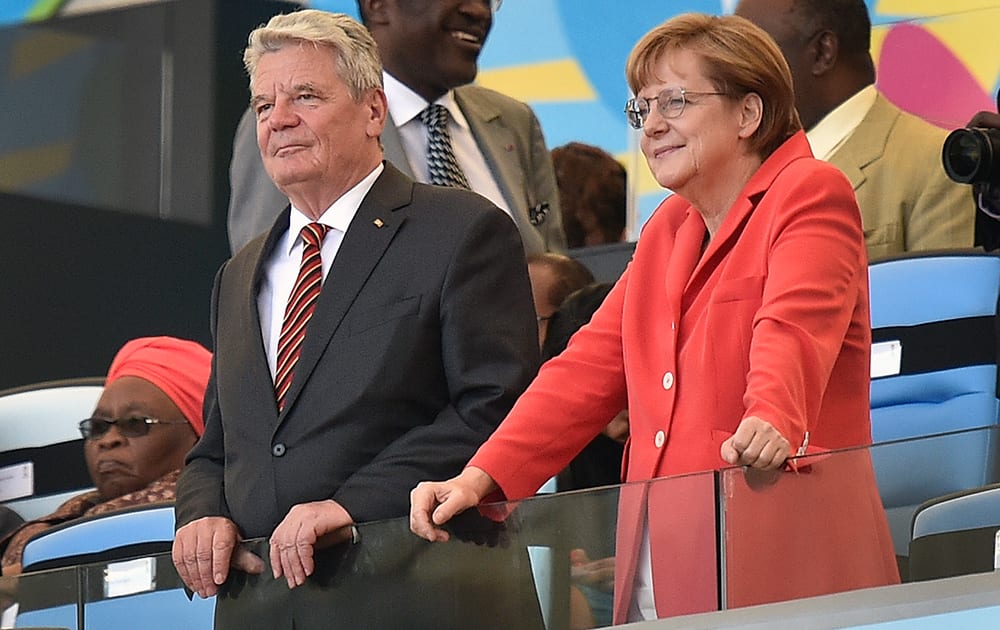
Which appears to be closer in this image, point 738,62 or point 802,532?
Result: point 802,532

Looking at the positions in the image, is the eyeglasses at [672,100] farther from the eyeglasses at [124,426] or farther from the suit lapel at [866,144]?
the eyeglasses at [124,426]

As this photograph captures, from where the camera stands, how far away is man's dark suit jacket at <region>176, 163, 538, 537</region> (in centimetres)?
266

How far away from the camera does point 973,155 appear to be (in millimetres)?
3184

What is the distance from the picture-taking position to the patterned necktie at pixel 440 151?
4086 mm

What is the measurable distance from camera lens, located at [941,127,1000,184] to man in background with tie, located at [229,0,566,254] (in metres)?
1.18

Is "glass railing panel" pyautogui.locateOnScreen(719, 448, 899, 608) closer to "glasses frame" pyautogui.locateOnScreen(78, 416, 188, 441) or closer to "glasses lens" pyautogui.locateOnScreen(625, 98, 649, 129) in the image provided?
"glasses lens" pyautogui.locateOnScreen(625, 98, 649, 129)

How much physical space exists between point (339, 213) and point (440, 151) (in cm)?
128

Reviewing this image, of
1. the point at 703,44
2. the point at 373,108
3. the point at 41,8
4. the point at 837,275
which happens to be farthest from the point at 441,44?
the point at 41,8

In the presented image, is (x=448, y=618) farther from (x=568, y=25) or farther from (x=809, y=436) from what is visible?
(x=568, y=25)

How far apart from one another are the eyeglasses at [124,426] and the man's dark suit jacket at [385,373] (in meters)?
1.34

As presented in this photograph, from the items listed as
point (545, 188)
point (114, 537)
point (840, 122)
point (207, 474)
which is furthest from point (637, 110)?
point (545, 188)

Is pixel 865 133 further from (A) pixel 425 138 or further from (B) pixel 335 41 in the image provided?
(B) pixel 335 41

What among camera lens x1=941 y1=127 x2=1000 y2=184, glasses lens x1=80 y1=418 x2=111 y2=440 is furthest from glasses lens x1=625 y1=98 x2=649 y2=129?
glasses lens x1=80 y1=418 x2=111 y2=440

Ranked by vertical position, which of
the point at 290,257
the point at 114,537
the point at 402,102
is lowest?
the point at 114,537
